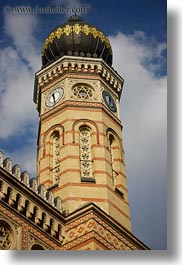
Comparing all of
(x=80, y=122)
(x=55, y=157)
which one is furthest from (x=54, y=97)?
(x=55, y=157)

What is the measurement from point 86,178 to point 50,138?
1316mm

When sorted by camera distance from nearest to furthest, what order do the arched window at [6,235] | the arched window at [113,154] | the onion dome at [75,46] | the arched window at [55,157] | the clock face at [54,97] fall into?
the arched window at [6,235] < the arched window at [55,157] < the arched window at [113,154] < the clock face at [54,97] < the onion dome at [75,46]

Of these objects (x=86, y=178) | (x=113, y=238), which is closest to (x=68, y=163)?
(x=86, y=178)

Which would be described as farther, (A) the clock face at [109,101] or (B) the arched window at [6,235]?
(A) the clock face at [109,101]

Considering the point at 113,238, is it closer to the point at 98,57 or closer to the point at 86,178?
the point at 86,178

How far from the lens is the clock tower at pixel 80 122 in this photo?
1086 cm

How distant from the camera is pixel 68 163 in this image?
11.1m

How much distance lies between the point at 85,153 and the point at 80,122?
25.1 inches

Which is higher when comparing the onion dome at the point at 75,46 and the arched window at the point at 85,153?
the onion dome at the point at 75,46

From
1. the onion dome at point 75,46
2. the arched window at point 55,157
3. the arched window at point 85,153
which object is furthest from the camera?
the onion dome at point 75,46

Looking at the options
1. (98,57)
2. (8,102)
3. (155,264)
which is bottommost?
Result: (155,264)

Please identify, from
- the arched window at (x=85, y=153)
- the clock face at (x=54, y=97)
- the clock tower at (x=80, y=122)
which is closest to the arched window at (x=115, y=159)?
the clock tower at (x=80, y=122)

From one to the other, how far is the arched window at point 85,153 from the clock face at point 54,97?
0.84m

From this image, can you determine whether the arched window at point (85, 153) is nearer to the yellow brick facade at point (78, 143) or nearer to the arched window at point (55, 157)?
the yellow brick facade at point (78, 143)
